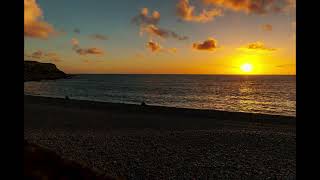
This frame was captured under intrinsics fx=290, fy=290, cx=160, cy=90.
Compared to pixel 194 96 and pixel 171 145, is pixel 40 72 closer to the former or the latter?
pixel 194 96

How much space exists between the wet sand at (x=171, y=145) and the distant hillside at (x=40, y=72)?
433 ft

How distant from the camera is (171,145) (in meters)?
12.2

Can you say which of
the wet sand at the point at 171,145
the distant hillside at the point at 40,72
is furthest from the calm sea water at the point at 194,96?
the distant hillside at the point at 40,72

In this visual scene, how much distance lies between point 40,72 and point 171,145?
515 ft

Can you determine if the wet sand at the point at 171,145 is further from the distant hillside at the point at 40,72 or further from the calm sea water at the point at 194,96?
the distant hillside at the point at 40,72

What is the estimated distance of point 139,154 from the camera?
10531 millimetres

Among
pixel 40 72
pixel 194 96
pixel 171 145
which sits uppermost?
pixel 40 72

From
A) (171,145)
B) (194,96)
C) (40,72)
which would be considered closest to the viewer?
Result: (171,145)

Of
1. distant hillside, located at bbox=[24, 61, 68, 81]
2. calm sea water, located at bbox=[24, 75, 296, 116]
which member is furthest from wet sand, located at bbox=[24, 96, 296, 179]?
distant hillside, located at bbox=[24, 61, 68, 81]

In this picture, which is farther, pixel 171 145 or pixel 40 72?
pixel 40 72

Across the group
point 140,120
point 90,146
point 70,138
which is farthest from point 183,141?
point 140,120

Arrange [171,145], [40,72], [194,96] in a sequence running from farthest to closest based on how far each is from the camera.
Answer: [40,72] → [194,96] → [171,145]

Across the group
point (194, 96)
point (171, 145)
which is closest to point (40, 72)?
point (194, 96)
